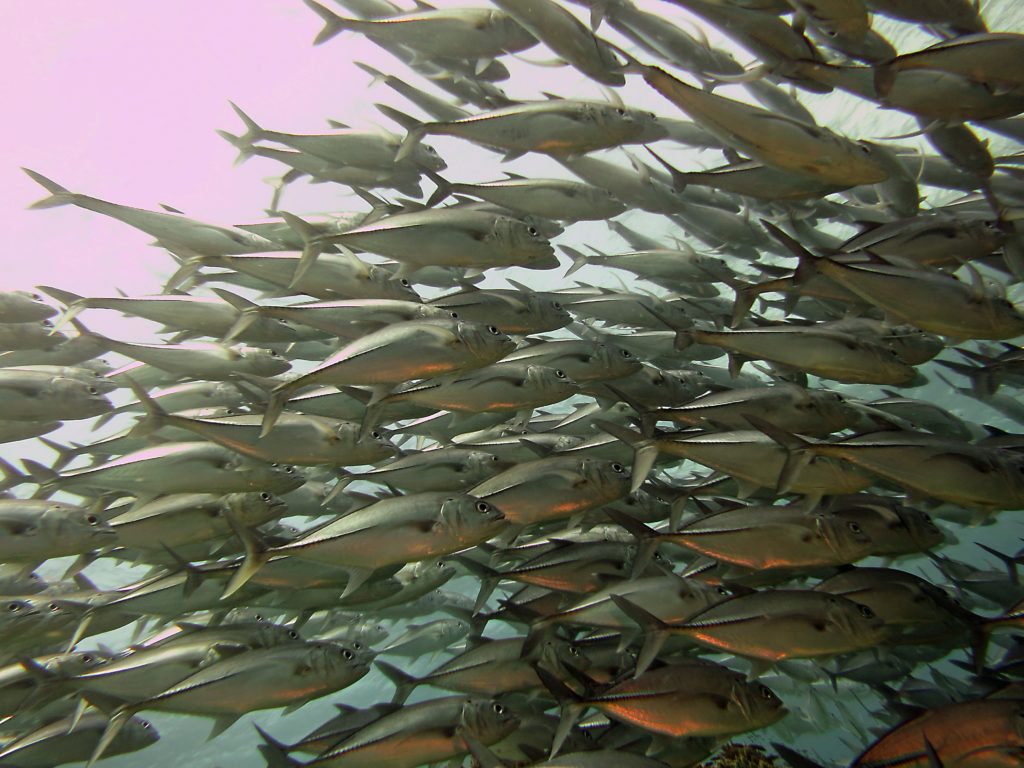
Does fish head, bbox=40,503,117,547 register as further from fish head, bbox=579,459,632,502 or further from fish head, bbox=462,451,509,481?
fish head, bbox=579,459,632,502

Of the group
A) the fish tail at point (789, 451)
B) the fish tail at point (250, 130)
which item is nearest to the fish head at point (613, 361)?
the fish tail at point (789, 451)

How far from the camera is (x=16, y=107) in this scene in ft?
69.3

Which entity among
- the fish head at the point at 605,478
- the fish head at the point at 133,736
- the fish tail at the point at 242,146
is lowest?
the fish head at the point at 133,736

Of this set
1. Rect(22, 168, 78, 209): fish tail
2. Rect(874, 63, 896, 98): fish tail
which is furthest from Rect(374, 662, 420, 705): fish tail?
Rect(874, 63, 896, 98): fish tail

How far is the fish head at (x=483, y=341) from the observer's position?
3.03 meters

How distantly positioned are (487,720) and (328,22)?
13.3 ft

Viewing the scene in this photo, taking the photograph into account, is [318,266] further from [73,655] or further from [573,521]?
[73,655]

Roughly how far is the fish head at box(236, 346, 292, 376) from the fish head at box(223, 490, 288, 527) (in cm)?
78

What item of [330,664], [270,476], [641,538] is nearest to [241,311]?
[270,476]

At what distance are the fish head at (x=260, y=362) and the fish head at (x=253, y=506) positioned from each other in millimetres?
779

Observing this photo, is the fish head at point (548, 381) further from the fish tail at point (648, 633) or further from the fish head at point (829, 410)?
the fish head at point (829, 410)

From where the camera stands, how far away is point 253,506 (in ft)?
12.1

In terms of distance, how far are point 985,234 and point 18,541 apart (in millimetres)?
5319

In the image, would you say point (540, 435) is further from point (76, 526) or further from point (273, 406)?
point (76, 526)
